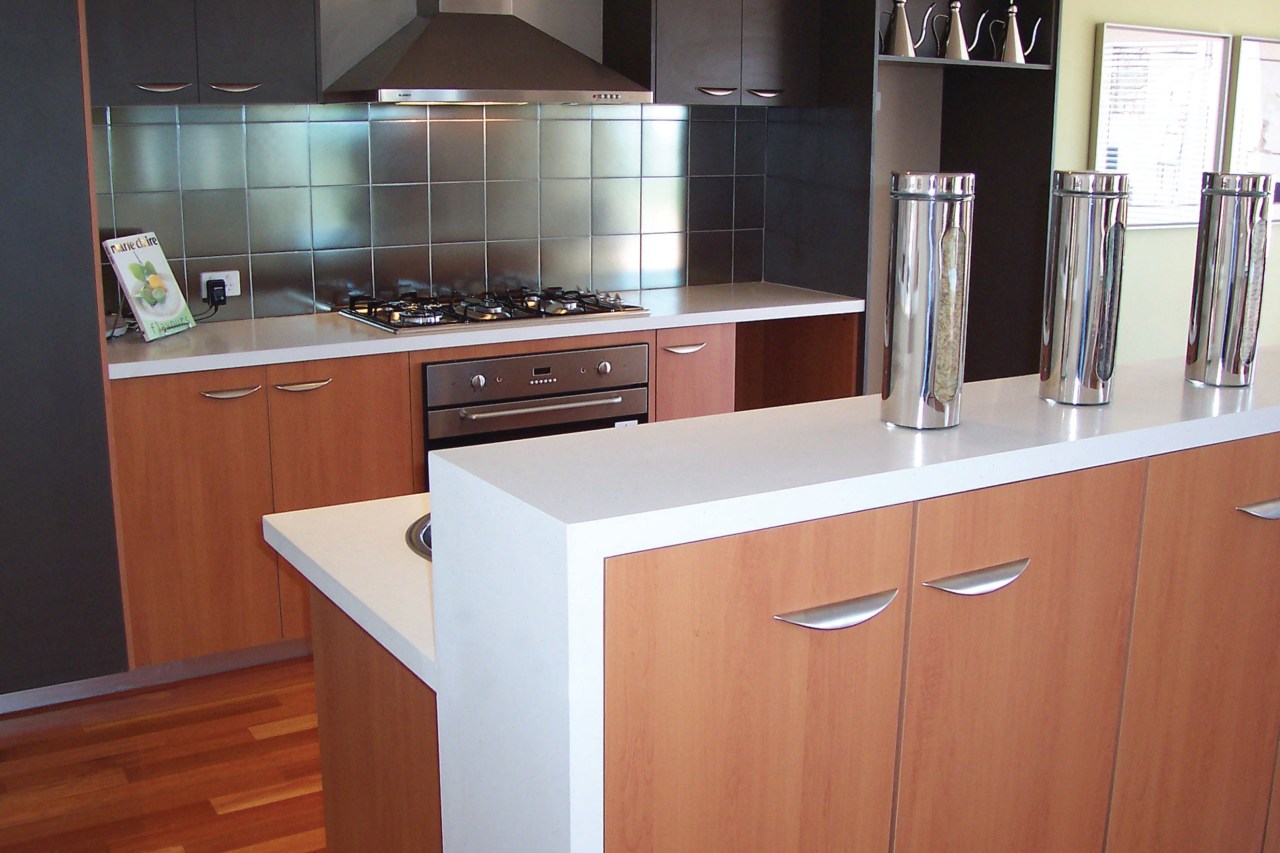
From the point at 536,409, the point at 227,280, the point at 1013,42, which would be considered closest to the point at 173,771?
the point at 536,409

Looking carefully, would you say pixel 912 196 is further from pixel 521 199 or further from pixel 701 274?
pixel 701 274

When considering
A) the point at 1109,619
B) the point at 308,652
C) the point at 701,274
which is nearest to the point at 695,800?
the point at 1109,619

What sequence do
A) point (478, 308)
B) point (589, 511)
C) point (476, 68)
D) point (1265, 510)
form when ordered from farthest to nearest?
point (478, 308)
point (476, 68)
point (1265, 510)
point (589, 511)

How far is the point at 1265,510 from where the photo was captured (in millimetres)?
1801

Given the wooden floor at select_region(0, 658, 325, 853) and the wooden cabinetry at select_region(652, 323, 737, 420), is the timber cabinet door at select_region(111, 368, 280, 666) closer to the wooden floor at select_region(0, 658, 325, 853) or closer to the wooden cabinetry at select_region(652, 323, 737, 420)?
the wooden floor at select_region(0, 658, 325, 853)

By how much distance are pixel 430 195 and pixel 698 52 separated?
96 centimetres

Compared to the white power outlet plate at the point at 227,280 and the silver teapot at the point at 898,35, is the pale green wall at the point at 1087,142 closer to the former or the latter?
the silver teapot at the point at 898,35

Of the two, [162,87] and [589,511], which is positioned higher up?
[162,87]

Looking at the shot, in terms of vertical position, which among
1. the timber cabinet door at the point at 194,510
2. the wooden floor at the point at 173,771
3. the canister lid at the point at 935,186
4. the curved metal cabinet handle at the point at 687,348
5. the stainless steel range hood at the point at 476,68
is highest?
the stainless steel range hood at the point at 476,68

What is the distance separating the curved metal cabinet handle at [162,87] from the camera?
321cm

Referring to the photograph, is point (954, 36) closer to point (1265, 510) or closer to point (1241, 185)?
point (1241, 185)

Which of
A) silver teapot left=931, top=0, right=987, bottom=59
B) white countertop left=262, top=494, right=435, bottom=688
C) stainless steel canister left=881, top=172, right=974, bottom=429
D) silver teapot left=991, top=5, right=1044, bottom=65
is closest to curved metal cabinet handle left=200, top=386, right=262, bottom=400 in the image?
white countertop left=262, top=494, right=435, bottom=688

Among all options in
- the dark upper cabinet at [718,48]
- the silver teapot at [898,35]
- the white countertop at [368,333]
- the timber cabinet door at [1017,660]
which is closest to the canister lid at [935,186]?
the timber cabinet door at [1017,660]

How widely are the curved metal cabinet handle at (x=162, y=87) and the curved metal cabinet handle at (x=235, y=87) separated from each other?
0.08 meters
